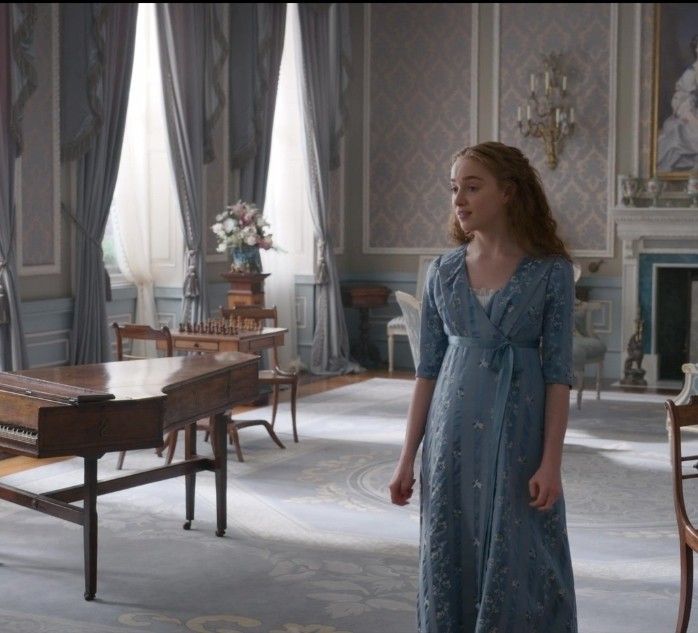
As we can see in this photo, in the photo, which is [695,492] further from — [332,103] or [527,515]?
[332,103]

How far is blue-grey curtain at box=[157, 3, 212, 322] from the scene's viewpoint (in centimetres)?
841

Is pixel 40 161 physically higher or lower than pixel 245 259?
higher

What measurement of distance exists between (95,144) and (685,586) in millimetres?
5251

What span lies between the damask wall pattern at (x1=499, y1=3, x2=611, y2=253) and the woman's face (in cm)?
775

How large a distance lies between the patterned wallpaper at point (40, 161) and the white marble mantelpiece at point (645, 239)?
5076 mm

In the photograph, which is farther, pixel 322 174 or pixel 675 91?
pixel 322 174

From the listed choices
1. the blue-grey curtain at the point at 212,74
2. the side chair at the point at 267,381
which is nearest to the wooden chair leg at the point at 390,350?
the blue-grey curtain at the point at 212,74

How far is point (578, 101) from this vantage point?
10.3 metres

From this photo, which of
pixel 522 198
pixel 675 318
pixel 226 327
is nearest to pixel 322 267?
pixel 675 318

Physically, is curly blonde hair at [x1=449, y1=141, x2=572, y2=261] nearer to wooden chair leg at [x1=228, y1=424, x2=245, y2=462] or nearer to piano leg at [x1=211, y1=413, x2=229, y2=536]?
piano leg at [x1=211, y1=413, x2=229, y2=536]

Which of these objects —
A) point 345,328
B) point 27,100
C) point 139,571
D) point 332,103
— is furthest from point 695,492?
point 332,103

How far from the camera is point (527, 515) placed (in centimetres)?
259

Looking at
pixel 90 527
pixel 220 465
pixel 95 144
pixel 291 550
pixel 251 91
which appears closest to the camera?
pixel 90 527

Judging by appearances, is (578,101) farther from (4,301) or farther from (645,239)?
(4,301)
